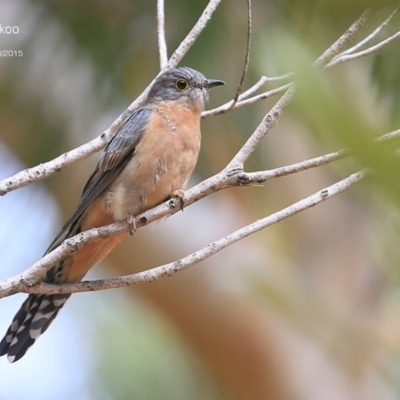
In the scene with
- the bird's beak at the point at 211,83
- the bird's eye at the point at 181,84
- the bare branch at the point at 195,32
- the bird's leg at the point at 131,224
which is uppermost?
the bird's eye at the point at 181,84

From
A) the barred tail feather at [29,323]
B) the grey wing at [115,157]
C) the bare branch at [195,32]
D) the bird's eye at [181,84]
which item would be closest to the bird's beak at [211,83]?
the bird's eye at [181,84]

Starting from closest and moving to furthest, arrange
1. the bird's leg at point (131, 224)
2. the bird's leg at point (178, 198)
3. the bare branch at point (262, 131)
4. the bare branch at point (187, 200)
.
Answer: the bare branch at point (187, 200) → the bare branch at point (262, 131) → the bird's leg at point (178, 198) → the bird's leg at point (131, 224)

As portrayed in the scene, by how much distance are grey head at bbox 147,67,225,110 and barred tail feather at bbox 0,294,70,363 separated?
135 cm

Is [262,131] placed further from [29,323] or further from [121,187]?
[29,323]

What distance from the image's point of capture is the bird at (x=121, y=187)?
11.7ft

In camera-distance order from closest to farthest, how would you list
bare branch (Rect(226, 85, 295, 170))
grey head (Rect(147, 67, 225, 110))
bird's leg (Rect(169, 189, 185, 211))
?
1. bare branch (Rect(226, 85, 295, 170))
2. bird's leg (Rect(169, 189, 185, 211))
3. grey head (Rect(147, 67, 225, 110))

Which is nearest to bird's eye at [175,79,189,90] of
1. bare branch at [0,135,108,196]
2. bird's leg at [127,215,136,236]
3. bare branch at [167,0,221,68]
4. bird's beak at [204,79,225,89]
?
bird's beak at [204,79,225,89]

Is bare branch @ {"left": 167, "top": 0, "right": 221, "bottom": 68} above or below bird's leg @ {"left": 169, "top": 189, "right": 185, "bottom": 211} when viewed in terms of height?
above

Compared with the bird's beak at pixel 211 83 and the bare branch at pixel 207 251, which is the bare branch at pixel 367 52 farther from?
the bird's beak at pixel 211 83

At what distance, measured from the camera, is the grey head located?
4.10 meters

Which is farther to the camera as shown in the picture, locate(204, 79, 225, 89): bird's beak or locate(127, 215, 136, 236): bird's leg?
locate(204, 79, 225, 89): bird's beak

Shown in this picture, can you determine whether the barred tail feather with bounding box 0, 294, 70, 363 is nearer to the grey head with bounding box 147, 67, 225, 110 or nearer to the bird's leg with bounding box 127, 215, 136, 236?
the bird's leg with bounding box 127, 215, 136, 236

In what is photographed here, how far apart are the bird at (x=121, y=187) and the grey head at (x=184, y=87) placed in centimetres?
22

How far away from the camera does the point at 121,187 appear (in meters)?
Answer: 3.63
